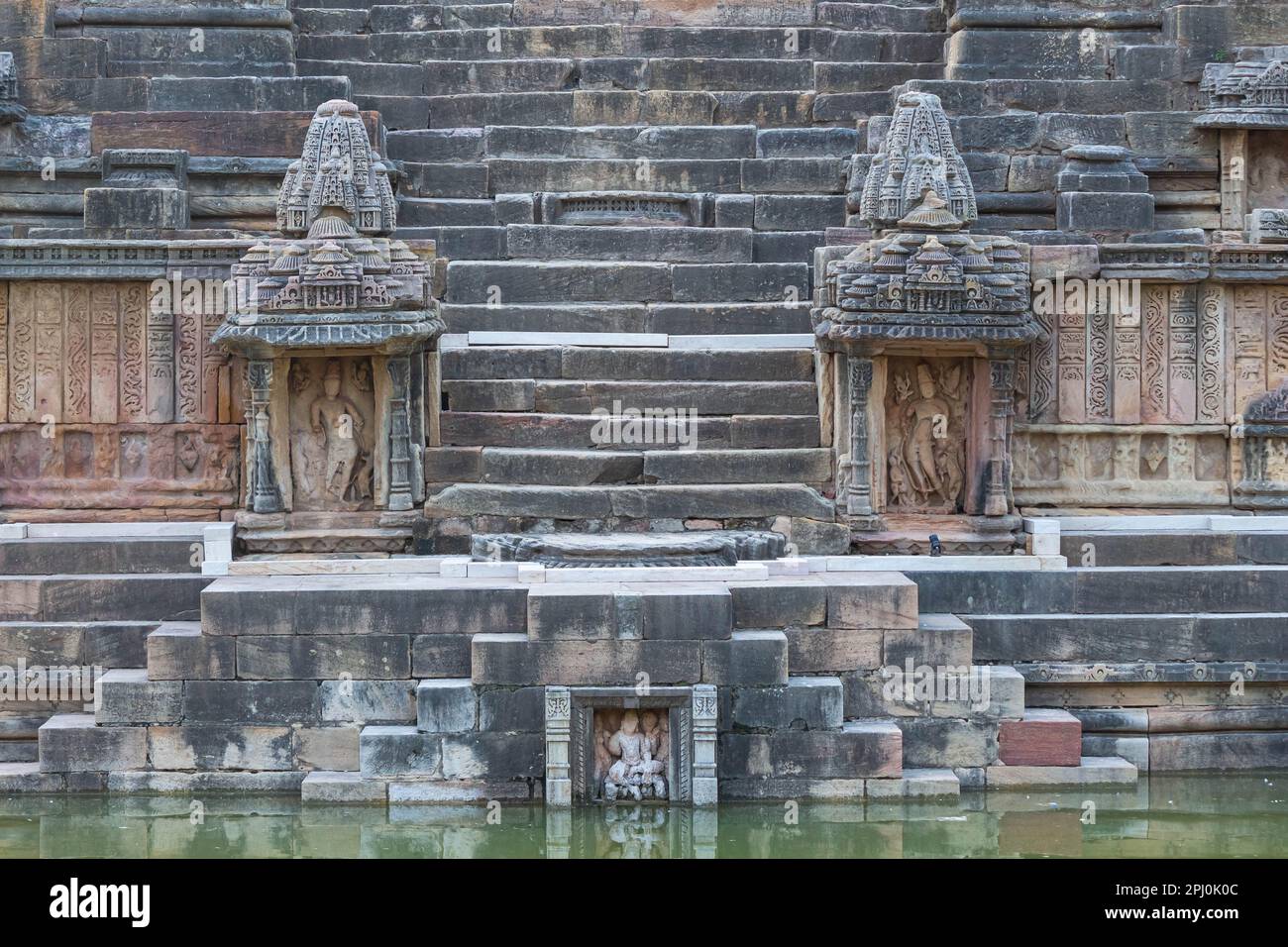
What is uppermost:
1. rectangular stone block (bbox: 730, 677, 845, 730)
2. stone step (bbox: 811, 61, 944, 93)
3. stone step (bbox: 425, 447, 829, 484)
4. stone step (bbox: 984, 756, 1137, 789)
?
stone step (bbox: 811, 61, 944, 93)

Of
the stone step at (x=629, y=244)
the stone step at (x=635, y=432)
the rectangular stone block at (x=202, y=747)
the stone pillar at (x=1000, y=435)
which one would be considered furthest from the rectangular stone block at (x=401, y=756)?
the stone step at (x=629, y=244)

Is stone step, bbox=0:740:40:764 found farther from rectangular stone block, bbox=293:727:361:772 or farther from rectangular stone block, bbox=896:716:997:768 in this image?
rectangular stone block, bbox=896:716:997:768

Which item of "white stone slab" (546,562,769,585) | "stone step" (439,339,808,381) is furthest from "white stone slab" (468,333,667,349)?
"white stone slab" (546,562,769,585)

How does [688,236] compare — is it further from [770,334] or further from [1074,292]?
[1074,292]

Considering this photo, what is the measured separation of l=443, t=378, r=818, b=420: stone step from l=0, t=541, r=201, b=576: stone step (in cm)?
215

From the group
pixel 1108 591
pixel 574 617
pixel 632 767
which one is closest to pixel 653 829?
pixel 632 767

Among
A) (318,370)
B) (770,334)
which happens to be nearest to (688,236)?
(770,334)

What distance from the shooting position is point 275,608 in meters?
11.7

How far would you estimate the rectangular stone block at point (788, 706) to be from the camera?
1149 centimetres

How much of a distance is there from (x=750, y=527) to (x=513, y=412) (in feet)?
6.26

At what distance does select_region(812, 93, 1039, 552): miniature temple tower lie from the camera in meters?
13.0

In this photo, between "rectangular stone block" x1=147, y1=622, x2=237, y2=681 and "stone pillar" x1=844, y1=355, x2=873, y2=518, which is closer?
"rectangular stone block" x1=147, y1=622, x2=237, y2=681

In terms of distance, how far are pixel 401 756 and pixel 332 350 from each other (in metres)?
2.96

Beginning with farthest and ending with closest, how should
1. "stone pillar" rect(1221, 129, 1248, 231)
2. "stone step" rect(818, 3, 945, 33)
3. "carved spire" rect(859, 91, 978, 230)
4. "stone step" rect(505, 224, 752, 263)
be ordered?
"stone step" rect(818, 3, 945, 33) → "stone pillar" rect(1221, 129, 1248, 231) → "stone step" rect(505, 224, 752, 263) → "carved spire" rect(859, 91, 978, 230)
